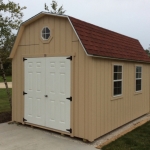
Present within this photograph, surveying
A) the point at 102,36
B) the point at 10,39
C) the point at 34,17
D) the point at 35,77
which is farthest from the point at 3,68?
the point at 102,36

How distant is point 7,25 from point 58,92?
398 centimetres

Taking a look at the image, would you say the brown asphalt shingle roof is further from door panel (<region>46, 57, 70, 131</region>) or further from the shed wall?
door panel (<region>46, 57, 70, 131</region>)

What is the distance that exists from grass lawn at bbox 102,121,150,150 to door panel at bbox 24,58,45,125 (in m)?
2.34

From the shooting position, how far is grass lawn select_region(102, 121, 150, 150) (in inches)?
213

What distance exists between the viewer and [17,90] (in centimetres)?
731

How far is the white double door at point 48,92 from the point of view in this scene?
6113 millimetres

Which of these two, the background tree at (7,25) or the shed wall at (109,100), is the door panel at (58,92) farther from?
the background tree at (7,25)

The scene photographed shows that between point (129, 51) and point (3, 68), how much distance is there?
497 cm

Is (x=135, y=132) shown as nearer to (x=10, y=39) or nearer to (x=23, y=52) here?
(x=23, y=52)

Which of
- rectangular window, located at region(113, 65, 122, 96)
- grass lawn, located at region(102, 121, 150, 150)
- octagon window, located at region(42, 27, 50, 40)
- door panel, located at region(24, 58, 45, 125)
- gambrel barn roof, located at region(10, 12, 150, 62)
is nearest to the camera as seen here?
grass lawn, located at region(102, 121, 150, 150)

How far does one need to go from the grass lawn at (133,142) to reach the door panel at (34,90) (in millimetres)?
2336

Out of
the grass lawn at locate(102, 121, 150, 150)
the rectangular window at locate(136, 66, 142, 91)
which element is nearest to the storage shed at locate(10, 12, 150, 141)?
the grass lawn at locate(102, 121, 150, 150)

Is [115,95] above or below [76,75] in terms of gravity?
below

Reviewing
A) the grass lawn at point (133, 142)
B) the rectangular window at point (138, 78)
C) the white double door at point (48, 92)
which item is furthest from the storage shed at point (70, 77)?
the rectangular window at point (138, 78)
